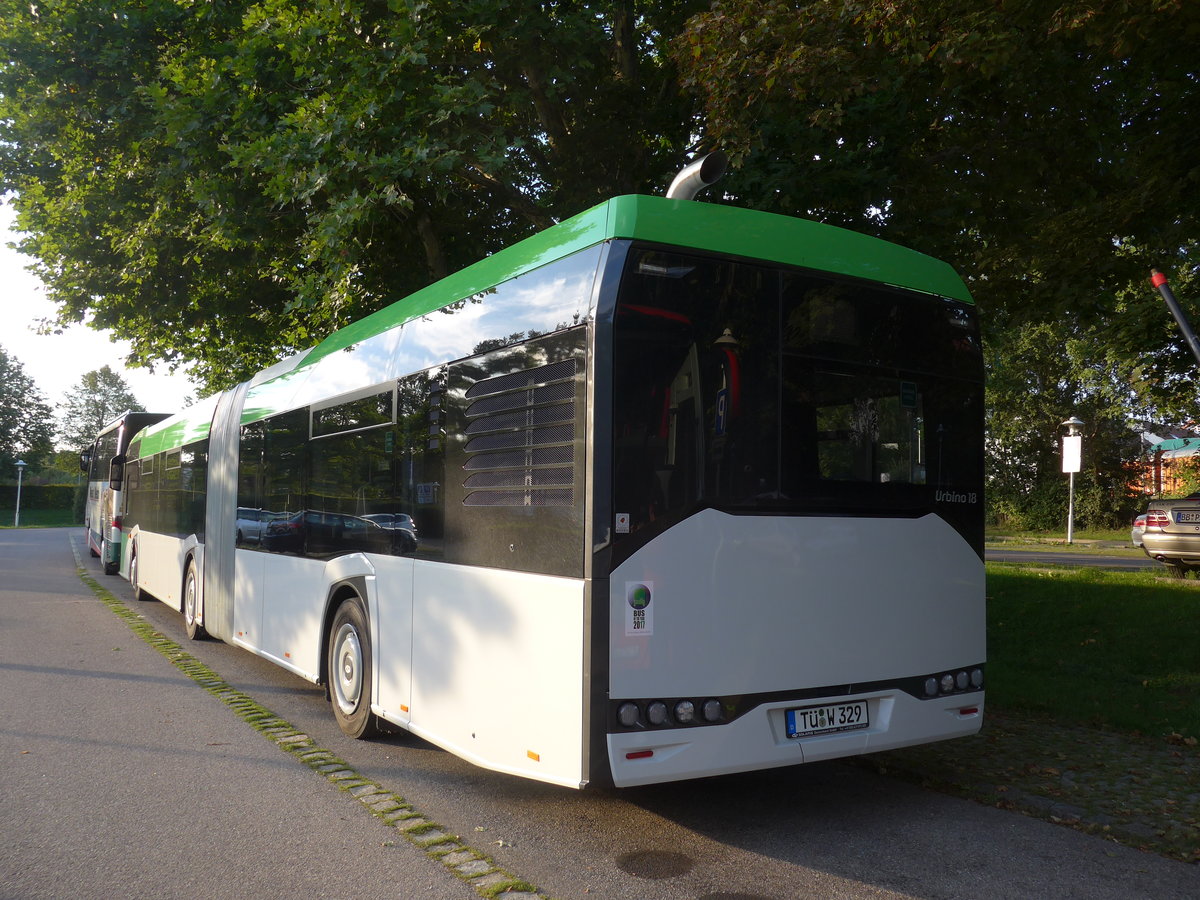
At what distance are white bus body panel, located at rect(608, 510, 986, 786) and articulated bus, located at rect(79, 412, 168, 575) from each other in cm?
1570

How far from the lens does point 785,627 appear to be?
4.85m

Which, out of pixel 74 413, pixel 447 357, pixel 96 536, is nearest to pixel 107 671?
pixel 447 357

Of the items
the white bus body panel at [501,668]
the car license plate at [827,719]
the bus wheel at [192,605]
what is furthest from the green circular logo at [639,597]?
the bus wheel at [192,605]

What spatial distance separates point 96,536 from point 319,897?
25.3m

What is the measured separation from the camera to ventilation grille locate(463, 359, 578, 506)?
4.67m

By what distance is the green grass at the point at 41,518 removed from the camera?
57.6 m

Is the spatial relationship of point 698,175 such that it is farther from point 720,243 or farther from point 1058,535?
point 1058,535

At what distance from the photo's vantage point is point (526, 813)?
5262 millimetres

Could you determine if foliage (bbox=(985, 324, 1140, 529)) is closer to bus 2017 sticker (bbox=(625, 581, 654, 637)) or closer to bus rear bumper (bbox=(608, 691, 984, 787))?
bus rear bumper (bbox=(608, 691, 984, 787))

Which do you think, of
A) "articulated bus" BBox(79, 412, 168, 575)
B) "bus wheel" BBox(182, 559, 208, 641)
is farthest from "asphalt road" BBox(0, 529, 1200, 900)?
"articulated bus" BBox(79, 412, 168, 575)

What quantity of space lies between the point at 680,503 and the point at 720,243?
51.0 inches

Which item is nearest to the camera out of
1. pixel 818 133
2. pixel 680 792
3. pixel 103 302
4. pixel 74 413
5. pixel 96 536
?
pixel 680 792

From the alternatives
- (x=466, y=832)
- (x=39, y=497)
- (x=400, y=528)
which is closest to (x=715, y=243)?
(x=400, y=528)

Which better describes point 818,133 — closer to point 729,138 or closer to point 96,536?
point 729,138
